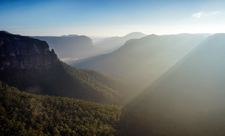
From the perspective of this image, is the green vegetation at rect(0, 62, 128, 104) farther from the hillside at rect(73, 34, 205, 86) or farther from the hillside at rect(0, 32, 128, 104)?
the hillside at rect(73, 34, 205, 86)

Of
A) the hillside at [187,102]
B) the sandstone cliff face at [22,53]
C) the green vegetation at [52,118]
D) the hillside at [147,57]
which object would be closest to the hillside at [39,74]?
the sandstone cliff face at [22,53]

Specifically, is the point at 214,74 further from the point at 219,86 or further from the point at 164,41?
the point at 164,41

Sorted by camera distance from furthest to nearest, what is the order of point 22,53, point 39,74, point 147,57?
point 147,57
point 39,74
point 22,53

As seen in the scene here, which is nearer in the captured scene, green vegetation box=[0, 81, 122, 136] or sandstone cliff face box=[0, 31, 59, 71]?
green vegetation box=[0, 81, 122, 136]

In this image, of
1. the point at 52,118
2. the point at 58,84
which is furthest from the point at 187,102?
the point at 58,84

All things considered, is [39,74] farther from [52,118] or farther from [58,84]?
[52,118]

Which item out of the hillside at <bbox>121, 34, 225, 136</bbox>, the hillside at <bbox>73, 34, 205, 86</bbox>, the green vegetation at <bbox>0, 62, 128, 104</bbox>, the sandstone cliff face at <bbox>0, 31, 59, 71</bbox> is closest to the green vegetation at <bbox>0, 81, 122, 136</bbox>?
the hillside at <bbox>121, 34, 225, 136</bbox>

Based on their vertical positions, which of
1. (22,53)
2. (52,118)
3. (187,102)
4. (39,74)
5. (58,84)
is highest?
(22,53)
